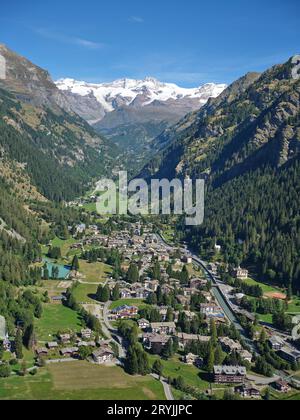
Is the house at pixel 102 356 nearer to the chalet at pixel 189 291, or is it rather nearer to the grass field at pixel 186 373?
the grass field at pixel 186 373

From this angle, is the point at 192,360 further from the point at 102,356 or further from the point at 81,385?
the point at 81,385

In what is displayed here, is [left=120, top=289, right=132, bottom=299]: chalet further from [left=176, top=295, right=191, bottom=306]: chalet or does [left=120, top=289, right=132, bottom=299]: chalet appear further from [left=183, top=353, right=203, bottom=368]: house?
[left=183, top=353, right=203, bottom=368]: house

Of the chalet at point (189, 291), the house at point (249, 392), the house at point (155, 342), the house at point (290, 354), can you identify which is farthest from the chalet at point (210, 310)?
the house at point (249, 392)

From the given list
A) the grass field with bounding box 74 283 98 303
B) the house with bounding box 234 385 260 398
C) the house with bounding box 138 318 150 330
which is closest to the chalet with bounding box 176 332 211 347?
the house with bounding box 138 318 150 330

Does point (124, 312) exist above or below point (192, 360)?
above

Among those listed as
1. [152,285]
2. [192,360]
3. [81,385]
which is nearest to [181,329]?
[192,360]
